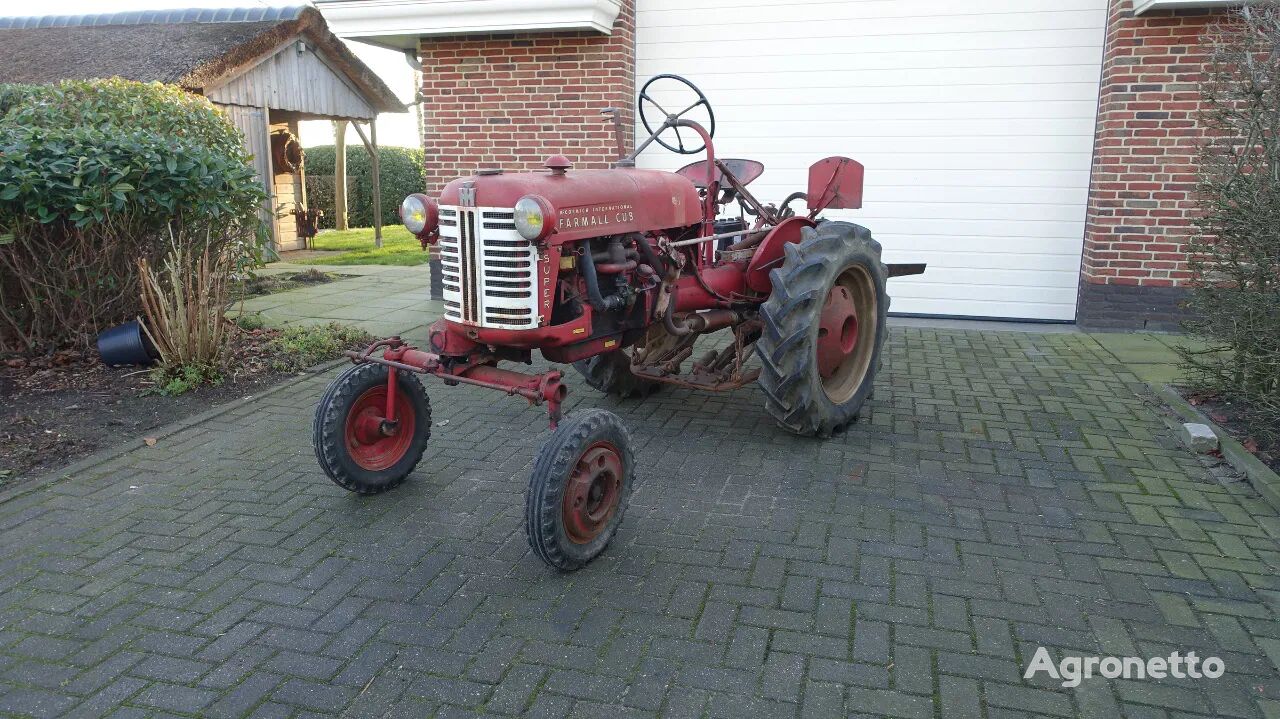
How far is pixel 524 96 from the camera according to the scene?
8055mm

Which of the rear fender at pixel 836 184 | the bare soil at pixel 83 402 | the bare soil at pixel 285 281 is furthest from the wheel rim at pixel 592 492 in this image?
the bare soil at pixel 285 281

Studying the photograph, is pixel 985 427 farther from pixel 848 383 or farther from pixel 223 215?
pixel 223 215

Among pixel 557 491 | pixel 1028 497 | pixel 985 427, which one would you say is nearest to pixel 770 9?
pixel 985 427

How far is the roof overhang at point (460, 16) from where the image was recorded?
289 inches

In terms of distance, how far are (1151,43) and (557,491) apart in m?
6.22

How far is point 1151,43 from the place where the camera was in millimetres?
6539

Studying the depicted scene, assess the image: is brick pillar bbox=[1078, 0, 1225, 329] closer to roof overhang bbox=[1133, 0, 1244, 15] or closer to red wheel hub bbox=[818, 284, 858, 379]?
roof overhang bbox=[1133, 0, 1244, 15]

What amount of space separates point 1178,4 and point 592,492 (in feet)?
19.4

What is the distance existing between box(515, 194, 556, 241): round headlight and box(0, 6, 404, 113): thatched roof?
8.91m

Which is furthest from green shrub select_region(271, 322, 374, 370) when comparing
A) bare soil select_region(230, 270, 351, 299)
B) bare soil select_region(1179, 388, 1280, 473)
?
bare soil select_region(1179, 388, 1280, 473)

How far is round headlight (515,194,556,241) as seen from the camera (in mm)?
3064

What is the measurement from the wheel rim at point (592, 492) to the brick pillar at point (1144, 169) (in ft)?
17.8

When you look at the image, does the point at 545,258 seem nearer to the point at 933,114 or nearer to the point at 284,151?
the point at 933,114

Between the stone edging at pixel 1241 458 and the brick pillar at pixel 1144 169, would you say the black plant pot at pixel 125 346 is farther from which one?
the brick pillar at pixel 1144 169
